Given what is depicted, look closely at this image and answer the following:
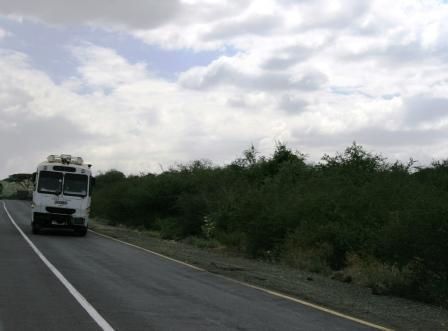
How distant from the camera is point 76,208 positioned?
27.3m

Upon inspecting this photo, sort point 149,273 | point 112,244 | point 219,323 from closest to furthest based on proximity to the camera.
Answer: point 219,323
point 149,273
point 112,244

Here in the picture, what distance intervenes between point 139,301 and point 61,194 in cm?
1724

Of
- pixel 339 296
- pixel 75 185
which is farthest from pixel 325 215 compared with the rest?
pixel 75 185

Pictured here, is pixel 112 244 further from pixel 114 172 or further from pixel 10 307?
pixel 114 172

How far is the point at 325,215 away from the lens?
2159 centimetres

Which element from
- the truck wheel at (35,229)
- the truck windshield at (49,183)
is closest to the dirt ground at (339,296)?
the truck windshield at (49,183)

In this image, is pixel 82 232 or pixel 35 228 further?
pixel 82 232

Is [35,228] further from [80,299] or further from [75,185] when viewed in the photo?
[80,299]

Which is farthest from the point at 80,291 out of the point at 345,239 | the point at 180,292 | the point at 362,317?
the point at 345,239

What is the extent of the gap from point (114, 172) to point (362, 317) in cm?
6757

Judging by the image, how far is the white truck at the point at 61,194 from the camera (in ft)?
88.5

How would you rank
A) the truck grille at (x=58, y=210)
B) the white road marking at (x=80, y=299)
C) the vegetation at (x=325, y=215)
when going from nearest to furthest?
1. the white road marking at (x=80, y=299)
2. the vegetation at (x=325, y=215)
3. the truck grille at (x=58, y=210)

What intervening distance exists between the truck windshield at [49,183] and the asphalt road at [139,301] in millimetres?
9534

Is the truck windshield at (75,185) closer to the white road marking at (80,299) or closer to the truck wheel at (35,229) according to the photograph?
the truck wheel at (35,229)
